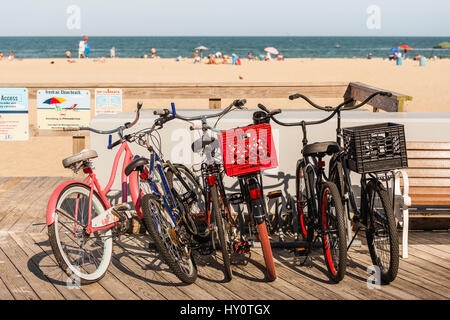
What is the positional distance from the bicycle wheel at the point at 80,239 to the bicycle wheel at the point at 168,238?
46 centimetres

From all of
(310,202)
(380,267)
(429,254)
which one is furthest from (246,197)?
(429,254)

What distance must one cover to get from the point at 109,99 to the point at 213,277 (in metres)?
3.30

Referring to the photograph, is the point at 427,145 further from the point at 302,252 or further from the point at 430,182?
the point at 302,252

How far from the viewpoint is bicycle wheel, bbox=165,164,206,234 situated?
4.16m

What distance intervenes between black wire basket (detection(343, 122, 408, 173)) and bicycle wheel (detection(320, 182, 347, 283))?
0.23m

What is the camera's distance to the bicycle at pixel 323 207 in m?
3.71

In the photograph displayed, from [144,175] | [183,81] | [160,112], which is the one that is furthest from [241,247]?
[183,81]

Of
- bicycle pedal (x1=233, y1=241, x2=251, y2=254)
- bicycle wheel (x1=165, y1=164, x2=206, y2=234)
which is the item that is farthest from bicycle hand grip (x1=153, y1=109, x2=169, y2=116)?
bicycle pedal (x1=233, y1=241, x2=251, y2=254)

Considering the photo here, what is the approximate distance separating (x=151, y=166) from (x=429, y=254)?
216 cm

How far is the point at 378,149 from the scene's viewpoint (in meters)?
3.74

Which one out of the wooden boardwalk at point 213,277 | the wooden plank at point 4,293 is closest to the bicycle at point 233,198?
the wooden boardwalk at point 213,277

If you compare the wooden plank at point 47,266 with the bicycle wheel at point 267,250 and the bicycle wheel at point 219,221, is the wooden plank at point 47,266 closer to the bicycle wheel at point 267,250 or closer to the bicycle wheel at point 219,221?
the bicycle wheel at point 219,221
